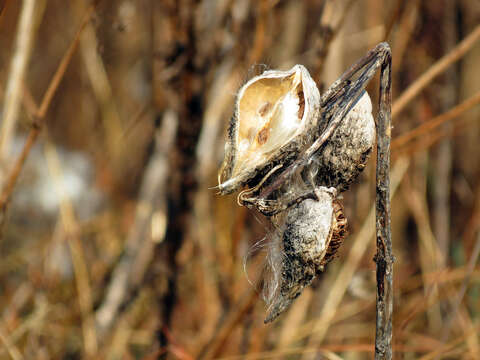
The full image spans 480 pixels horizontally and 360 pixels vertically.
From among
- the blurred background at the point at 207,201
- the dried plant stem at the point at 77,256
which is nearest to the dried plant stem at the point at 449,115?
the blurred background at the point at 207,201

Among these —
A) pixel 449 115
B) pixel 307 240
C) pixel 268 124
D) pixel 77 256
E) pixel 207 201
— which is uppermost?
pixel 268 124

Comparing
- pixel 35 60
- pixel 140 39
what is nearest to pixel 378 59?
pixel 140 39

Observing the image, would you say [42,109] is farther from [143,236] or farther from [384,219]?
[143,236]

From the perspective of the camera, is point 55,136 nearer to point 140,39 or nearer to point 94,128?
point 94,128

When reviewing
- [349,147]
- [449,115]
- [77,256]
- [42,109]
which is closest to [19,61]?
[42,109]

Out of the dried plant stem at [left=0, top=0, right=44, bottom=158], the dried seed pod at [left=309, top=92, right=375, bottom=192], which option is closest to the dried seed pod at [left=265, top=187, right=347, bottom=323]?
the dried seed pod at [left=309, top=92, right=375, bottom=192]

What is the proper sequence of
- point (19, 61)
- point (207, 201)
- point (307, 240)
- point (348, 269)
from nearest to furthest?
point (307, 240), point (19, 61), point (348, 269), point (207, 201)
